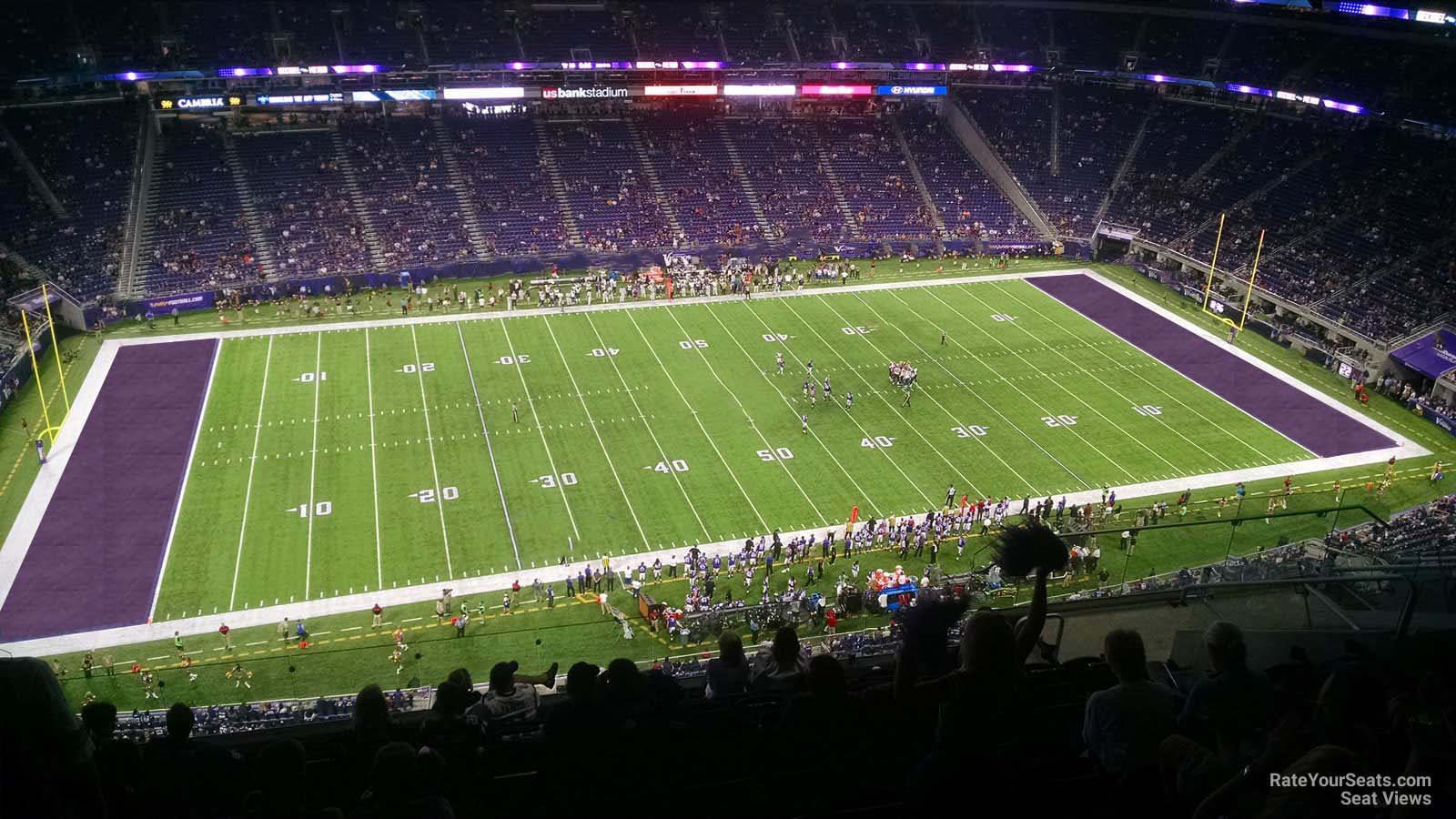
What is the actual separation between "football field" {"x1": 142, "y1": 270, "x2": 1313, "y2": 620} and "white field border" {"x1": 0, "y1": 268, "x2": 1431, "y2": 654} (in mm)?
429

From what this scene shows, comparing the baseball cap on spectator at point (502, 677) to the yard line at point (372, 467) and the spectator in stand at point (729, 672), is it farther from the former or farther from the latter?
the yard line at point (372, 467)

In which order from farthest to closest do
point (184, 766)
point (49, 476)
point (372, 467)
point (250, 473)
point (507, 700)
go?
point (372, 467)
point (250, 473)
point (49, 476)
point (507, 700)
point (184, 766)

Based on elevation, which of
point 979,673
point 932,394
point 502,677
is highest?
point 932,394

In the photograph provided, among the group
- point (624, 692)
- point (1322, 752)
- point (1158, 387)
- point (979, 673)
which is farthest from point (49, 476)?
point (1158, 387)

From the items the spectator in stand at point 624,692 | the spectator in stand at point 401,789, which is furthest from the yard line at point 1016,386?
the spectator in stand at point 401,789

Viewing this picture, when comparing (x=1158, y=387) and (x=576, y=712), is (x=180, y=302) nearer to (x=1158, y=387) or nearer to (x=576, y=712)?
(x=1158, y=387)

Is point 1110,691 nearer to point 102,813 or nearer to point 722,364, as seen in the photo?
point 102,813

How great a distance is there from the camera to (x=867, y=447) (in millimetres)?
33938

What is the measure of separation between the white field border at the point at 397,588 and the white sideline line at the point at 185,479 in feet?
1.26

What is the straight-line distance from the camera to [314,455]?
32.3 meters

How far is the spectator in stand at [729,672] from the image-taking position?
905 cm

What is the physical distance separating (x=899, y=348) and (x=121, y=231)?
108ft

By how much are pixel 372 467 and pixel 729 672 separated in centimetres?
2498

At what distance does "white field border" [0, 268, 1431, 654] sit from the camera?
78.6 feet
